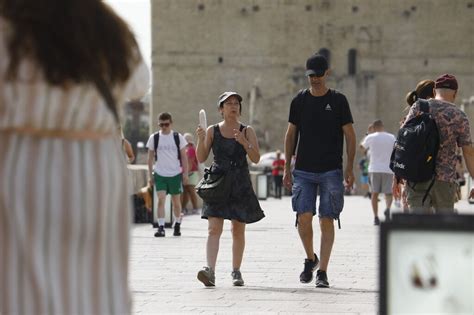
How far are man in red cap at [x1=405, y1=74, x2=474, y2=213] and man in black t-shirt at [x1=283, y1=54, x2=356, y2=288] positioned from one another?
103 cm

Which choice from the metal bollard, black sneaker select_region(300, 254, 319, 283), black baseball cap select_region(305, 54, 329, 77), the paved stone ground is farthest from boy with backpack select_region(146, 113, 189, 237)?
the metal bollard

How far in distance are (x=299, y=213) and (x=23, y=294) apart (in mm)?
6146

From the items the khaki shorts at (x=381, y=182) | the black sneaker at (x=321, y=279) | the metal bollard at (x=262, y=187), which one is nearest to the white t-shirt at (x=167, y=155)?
the khaki shorts at (x=381, y=182)

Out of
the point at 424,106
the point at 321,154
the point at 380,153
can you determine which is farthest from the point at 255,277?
the point at 380,153

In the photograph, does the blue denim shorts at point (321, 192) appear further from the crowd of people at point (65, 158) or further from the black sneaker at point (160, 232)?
the black sneaker at point (160, 232)

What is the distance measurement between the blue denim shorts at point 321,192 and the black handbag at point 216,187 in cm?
49

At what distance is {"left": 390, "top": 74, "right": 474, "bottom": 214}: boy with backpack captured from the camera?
8734 millimetres

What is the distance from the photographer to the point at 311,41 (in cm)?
6825

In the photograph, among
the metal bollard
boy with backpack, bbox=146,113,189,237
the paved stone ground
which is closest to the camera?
the paved stone ground

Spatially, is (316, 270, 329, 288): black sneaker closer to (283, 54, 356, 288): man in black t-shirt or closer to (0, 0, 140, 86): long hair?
(283, 54, 356, 288): man in black t-shirt

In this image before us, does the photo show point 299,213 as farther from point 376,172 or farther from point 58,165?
point 376,172

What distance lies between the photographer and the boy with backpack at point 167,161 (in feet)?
50.7

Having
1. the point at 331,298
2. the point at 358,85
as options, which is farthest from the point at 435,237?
the point at 358,85

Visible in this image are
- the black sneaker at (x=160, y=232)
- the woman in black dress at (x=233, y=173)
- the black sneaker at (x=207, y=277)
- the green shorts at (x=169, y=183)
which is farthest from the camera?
the black sneaker at (x=160, y=232)
